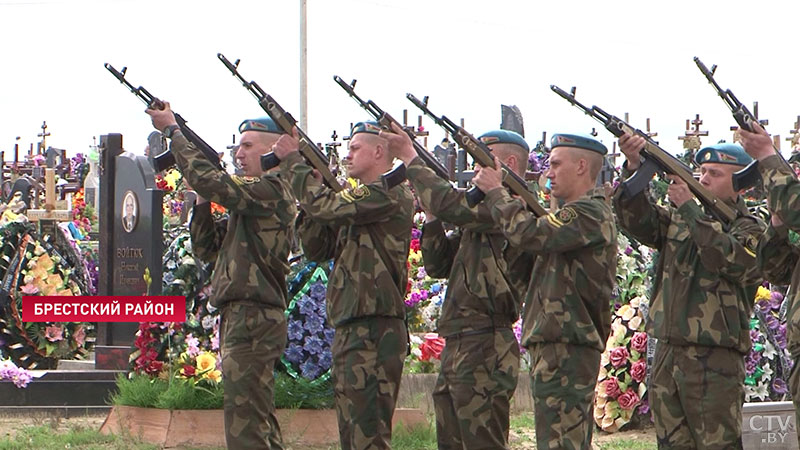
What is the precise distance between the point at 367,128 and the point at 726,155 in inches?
Result: 82.3

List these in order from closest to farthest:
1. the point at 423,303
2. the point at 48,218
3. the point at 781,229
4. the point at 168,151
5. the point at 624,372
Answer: the point at 781,229 → the point at 168,151 → the point at 624,372 → the point at 423,303 → the point at 48,218

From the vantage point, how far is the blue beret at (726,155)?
7.29 metres

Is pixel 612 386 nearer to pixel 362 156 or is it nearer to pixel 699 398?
pixel 362 156

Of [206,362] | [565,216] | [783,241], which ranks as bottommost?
[206,362]

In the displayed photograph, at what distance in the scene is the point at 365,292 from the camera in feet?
25.2

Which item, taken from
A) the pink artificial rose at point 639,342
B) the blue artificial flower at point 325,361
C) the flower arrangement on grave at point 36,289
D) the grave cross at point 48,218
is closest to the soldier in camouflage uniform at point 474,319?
the blue artificial flower at point 325,361

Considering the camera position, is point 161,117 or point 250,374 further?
point 161,117

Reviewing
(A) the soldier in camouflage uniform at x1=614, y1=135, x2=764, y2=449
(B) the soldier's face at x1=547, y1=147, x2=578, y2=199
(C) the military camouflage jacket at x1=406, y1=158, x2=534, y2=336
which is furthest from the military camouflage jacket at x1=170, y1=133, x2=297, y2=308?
(A) the soldier in camouflage uniform at x1=614, y1=135, x2=764, y2=449

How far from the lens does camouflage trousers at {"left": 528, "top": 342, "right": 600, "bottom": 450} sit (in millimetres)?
6785

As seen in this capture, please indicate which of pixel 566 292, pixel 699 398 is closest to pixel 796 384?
pixel 699 398

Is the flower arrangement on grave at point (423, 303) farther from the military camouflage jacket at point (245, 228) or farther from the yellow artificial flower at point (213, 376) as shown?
the military camouflage jacket at point (245, 228)

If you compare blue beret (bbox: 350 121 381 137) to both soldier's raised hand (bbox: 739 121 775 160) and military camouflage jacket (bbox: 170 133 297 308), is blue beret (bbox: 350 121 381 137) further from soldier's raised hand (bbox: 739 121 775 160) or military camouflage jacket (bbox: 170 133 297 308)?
soldier's raised hand (bbox: 739 121 775 160)

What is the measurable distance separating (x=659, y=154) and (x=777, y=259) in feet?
3.07

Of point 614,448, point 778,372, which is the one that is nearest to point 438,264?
point 614,448
